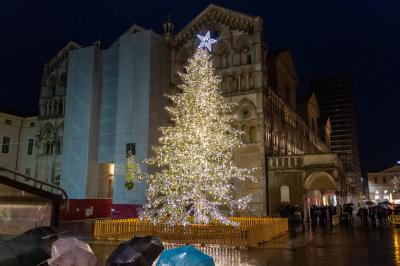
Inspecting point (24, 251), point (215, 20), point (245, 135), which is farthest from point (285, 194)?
point (24, 251)

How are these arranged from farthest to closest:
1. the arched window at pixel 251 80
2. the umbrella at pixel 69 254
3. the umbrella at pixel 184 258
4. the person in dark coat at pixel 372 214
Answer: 1. the arched window at pixel 251 80
2. the person in dark coat at pixel 372 214
3. the umbrella at pixel 69 254
4. the umbrella at pixel 184 258

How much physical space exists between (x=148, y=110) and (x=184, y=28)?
35.9 ft

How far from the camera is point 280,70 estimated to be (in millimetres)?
48062

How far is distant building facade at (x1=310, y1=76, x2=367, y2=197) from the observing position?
140000mm

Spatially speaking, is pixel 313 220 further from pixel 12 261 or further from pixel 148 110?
pixel 12 261

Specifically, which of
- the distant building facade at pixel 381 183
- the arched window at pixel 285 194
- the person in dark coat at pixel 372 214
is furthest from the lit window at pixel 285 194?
the distant building facade at pixel 381 183

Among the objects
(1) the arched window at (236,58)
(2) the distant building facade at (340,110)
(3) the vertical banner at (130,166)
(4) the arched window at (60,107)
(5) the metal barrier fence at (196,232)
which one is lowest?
(5) the metal barrier fence at (196,232)

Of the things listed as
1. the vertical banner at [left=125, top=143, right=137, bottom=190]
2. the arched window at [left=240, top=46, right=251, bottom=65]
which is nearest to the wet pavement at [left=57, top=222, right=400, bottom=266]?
the vertical banner at [left=125, top=143, right=137, bottom=190]

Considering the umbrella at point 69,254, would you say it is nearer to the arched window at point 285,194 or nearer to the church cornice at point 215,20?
the arched window at point 285,194

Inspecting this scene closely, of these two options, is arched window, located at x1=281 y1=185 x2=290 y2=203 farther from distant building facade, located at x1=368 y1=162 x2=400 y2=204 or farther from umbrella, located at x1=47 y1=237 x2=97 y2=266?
distant building facade, located at x1=368 y1=162 x2=400 y2=204

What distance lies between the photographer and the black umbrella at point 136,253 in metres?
5.89

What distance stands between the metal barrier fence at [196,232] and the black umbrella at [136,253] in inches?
466

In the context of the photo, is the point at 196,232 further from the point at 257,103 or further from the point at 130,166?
the point at 257,103

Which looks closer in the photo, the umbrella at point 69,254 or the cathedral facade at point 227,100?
the umbrella at point 69,254
